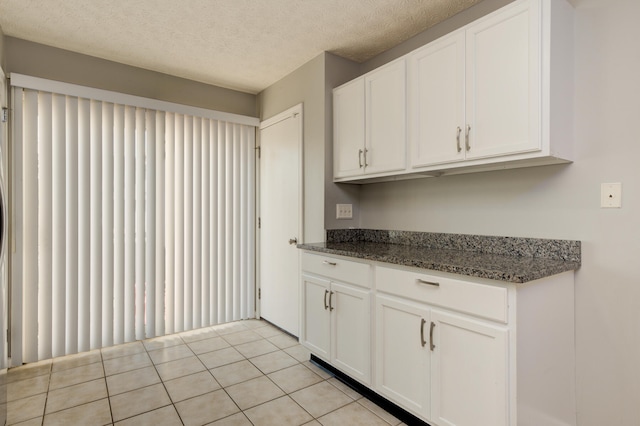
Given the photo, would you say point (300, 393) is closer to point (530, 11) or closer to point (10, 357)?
point (10, 357)

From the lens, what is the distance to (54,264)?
253 centimetres

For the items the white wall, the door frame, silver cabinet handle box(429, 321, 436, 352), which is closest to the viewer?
the white wall

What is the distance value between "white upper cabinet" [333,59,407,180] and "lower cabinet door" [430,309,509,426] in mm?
1056

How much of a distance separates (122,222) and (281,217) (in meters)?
1.37

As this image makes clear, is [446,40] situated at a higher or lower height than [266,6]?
lower

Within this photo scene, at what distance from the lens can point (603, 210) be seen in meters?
1.57

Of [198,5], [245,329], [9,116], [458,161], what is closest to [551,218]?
[458,161]

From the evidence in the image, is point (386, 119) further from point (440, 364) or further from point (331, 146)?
point (440, 364)

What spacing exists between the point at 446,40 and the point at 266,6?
1.13 metres

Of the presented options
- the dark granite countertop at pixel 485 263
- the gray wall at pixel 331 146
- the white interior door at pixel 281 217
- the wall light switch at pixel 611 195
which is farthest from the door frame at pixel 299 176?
the wall light switch at pixel 611 195

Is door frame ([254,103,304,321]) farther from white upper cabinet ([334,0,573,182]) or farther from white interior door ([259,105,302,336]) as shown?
white upper cabinet ([334,0,573,182])

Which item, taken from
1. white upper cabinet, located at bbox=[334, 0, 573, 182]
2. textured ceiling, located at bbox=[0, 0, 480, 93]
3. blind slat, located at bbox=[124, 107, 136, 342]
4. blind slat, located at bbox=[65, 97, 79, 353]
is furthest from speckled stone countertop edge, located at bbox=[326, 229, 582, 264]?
blind slat, located at bbox=[65, 97, 79, 353]

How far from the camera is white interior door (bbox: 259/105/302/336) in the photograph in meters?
3.02

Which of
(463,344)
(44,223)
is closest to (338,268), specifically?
(463,344)
